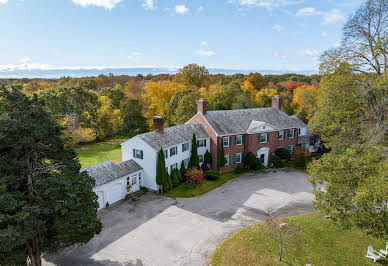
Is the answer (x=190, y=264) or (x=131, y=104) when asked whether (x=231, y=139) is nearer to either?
(x=190, y=264)

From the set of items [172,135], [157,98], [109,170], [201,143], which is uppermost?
[157,98]

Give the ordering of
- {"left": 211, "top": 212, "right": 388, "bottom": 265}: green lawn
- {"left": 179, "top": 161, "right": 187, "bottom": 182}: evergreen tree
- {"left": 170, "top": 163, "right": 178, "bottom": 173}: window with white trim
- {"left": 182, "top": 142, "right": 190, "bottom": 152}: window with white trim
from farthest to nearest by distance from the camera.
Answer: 1. {"left": 182, "top": 142, "right": 190, "bottom": 152}: window with white trim
2. {"left": 179, "top": 161, "right": 187, "bottom": 182}: evergreen tree
3. {"left": 170, "top": 163, "right": 178, "bottom": 173}: window with white trim
4. {"left": 211, "top": 212, "right": 388, "bottom": 265}: green lawn

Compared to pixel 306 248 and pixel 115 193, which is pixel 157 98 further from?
pixel 306 248

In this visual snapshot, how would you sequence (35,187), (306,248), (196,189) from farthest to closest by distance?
(196,189) → (306,248) → (35,187)

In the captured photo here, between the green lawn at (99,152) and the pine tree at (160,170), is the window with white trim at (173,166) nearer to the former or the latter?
the pine tree at (160,170)

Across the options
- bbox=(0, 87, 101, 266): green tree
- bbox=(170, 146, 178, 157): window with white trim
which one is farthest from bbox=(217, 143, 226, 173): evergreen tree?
bbox=(0, 87, 101, 266): green tree

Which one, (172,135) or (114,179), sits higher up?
(172,135)

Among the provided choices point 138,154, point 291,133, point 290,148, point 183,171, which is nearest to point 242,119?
point 291,133

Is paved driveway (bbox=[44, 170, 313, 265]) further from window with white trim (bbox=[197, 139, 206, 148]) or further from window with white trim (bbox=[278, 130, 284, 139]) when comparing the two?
Result: window with white trim (bbox=[278, 130, 284, 139])
